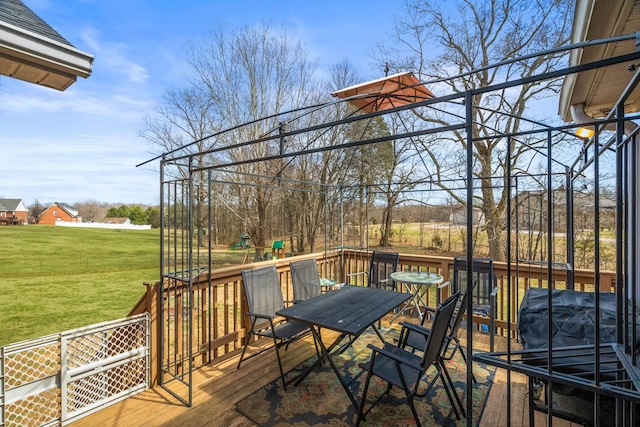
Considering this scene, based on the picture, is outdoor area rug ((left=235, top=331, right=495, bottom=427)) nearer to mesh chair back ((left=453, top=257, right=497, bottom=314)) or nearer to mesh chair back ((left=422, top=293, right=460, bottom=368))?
mesh chair back ((left=422, top=293, right=460, bottom=368))

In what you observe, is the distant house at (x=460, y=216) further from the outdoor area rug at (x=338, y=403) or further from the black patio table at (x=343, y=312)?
the outdoor area rug at (x=338, y=403)

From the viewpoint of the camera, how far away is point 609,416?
1.63 meters

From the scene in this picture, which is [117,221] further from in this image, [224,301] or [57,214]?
[224,301]

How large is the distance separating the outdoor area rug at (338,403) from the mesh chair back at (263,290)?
0.70 meters

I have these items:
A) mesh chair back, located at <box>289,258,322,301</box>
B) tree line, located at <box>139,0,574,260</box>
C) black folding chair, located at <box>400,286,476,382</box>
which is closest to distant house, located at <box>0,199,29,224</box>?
tree line, located at <box>139,0,574,260</box>

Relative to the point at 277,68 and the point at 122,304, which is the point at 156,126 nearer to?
the point at 277,68

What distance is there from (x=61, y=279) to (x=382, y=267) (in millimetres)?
8289

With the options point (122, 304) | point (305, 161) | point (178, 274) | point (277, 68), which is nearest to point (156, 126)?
point (277, 68)

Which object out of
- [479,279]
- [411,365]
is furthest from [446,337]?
[479,279]

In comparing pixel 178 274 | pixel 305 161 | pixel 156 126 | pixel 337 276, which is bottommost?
pixel 337 276

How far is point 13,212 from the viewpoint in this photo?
5590 mm

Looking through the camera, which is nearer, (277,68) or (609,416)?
(609,416)

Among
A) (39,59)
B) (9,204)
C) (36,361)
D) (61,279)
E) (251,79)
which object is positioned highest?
(251,79)

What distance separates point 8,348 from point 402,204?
7906mm
